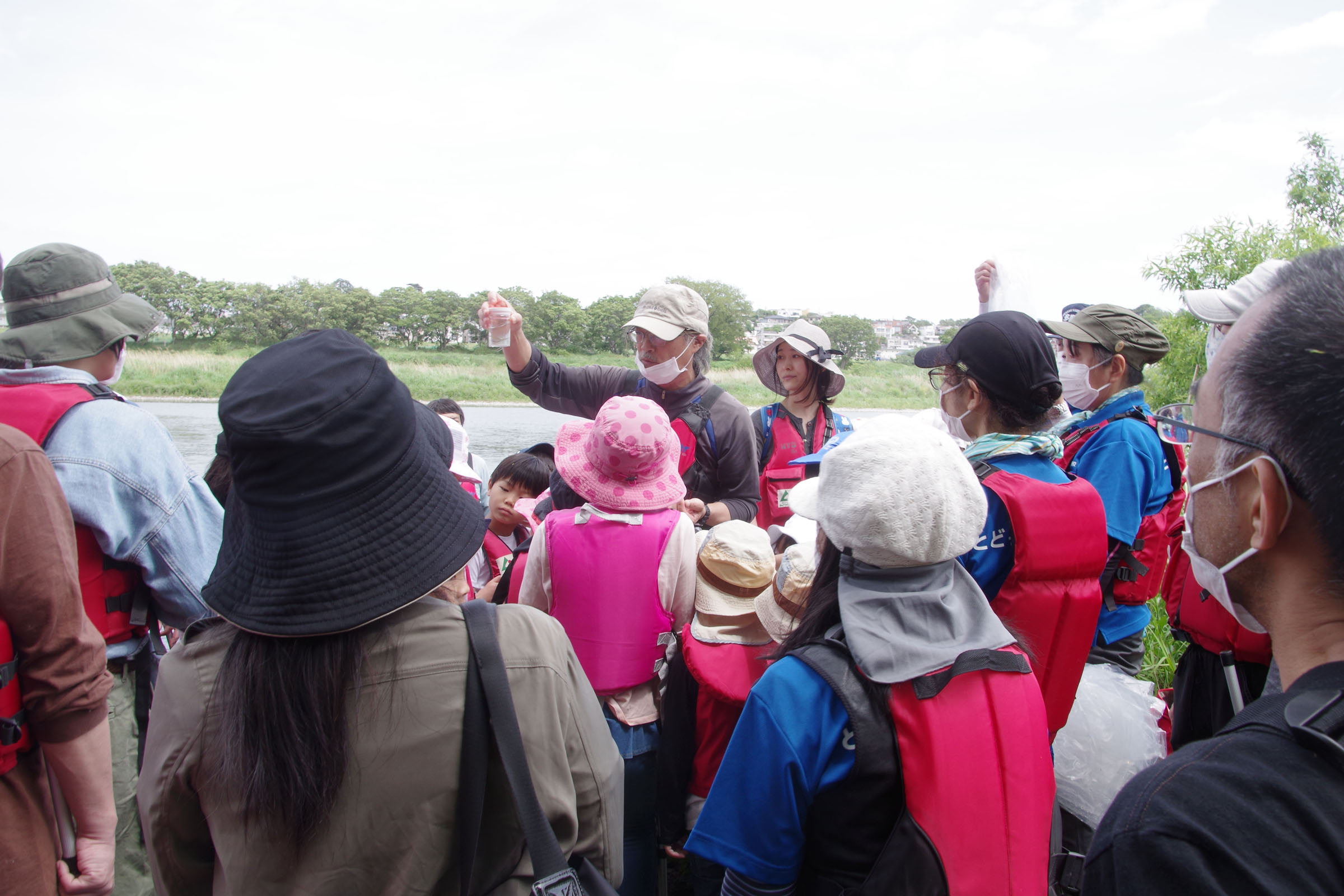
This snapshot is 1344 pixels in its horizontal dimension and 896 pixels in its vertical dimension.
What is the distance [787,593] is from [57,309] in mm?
2402

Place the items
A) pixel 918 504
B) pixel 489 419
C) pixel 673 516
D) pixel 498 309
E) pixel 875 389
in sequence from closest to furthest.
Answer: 1. pixel 918 504
2. pixel 673 516
3. pixel 498 309
4. pixel 489 419
5. pixel 875 389

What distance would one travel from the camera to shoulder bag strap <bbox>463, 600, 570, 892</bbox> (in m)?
1.11

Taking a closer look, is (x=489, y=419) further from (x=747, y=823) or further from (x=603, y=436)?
(x=747, y=823)

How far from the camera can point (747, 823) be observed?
1.37 metres

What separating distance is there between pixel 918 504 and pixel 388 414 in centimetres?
105

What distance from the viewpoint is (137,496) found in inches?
80.4

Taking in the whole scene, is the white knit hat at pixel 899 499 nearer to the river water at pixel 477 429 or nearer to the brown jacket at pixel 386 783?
the brown jacket at pixel 386 783

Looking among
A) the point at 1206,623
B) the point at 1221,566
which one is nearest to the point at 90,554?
the point at 1221,566

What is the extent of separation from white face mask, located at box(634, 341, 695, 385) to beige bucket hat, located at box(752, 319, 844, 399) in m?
1.04

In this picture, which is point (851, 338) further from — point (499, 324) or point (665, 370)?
point (499, 324)

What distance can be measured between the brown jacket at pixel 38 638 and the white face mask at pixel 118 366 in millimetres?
870

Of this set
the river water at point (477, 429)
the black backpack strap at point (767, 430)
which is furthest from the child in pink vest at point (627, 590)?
the river water at point (477, 429)

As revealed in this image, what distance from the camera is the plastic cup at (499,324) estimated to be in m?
3.44

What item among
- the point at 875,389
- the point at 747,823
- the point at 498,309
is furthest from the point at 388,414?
the point at 875,389
